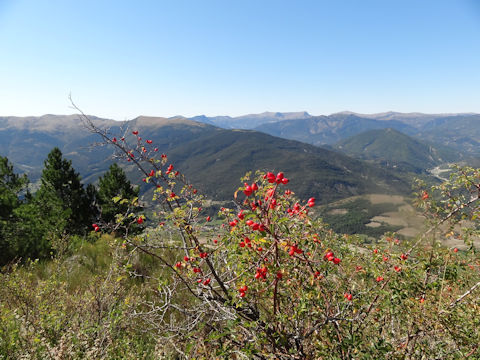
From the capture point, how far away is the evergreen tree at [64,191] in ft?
94.9

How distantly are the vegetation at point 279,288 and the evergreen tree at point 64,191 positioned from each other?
28.3m

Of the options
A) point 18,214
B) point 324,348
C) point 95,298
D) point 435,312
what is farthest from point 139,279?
point 18,214

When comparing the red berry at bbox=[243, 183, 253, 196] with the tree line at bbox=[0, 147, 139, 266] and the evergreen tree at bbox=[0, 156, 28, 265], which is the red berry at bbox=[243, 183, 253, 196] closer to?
the evergreen tree at bbox=[0, 156, 28, 265]

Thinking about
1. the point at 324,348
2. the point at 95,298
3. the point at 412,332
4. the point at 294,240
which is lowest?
the point at 95,298

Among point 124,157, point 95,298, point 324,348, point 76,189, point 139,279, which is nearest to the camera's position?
point 324,348

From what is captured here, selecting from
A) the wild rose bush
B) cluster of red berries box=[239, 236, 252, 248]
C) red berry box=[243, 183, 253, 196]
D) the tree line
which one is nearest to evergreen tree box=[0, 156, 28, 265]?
the tree line

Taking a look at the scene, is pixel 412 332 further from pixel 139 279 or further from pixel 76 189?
pixel 76 189

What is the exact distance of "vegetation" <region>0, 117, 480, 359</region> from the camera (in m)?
2.72

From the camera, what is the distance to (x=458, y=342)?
10.3 ft

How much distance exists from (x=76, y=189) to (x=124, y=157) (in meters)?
33.6

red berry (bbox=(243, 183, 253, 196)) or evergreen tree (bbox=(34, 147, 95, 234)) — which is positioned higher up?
red berry (bbox=(243, 183, 253, 196))

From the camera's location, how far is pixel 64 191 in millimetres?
30656

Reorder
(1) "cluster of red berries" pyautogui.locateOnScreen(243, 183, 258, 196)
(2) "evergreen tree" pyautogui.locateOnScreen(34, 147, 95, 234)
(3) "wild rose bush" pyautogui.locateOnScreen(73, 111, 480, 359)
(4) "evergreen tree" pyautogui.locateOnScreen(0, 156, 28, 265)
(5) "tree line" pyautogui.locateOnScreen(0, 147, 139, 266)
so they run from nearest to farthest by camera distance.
Answer: (1) "cluster of red berries" pyautogui.locateOnScreen(243, 183, 258, 196) < (3) "wild rose bush" pyautogui.locateOnScreen(73, 111, 480, 359) < (4) "evergreen tree" pyautogui.locateOnScreen(0, 156, 28, 265) < (5) "tree line" pyautogui.locateOnScreen(0, 147, 139, 266) < (2) "evergreen tree" pyautogui.locateOnScreen(34, 147, 95, 234)

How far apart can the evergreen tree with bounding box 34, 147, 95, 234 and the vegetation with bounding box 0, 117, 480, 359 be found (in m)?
28.3
